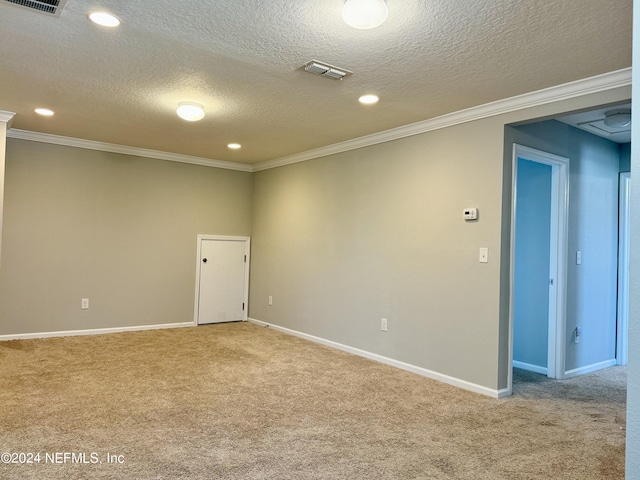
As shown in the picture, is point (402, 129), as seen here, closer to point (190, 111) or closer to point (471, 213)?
point (471, 213)

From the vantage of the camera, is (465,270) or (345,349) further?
(345,349)

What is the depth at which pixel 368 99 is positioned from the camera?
357cm

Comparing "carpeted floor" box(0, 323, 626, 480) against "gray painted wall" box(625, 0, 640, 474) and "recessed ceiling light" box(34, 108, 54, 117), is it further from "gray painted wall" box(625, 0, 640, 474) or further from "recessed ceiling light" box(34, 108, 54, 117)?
"recessed ceiling light" box(34, 108, 54, 117)

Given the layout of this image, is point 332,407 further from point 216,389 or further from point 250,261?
point 250,261

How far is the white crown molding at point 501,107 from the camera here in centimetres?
295

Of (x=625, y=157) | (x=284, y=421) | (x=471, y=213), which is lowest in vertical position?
(x=284, y=421)

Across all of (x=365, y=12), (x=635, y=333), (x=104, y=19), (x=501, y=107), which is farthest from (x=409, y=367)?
(x=104, y=19)

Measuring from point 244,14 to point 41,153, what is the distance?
401cm

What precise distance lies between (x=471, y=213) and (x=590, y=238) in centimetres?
165

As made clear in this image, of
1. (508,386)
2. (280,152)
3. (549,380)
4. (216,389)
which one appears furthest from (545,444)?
(280,152)

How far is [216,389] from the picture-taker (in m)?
3.53

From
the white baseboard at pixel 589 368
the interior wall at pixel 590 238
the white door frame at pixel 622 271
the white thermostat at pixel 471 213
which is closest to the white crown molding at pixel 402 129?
the interior wall at pixel 590 238

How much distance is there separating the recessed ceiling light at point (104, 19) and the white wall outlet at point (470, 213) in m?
2.86

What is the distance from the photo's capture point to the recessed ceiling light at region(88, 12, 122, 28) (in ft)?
7.74
